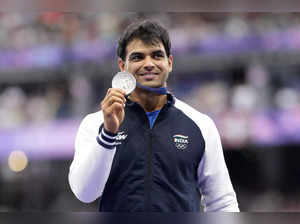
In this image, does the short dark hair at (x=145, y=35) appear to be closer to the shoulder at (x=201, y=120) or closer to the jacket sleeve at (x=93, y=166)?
the shoulder at (x=201, y=120)

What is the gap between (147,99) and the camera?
2.06 meters

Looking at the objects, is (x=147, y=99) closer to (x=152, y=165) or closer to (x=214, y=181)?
(x=152, y=165)

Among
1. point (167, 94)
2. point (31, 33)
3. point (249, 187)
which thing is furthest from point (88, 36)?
point (167, 94)

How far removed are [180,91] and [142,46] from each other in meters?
8.05

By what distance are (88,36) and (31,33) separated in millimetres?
1299

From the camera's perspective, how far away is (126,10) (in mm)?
1445

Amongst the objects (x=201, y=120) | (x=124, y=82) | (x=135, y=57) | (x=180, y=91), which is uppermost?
(x=180, y=91)

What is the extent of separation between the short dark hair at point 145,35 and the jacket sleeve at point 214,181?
0.43 meters

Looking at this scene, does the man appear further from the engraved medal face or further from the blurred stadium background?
the blurred stadium background

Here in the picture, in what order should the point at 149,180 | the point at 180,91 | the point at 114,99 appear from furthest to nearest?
the point at 180,91, the point at 149,180, the point at 114,99

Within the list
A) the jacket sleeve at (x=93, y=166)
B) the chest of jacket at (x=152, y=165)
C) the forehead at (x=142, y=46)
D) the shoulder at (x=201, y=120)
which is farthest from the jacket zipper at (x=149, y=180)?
the forehead at (x=142, y=46)

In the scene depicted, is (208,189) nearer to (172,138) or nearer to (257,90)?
(172,138)

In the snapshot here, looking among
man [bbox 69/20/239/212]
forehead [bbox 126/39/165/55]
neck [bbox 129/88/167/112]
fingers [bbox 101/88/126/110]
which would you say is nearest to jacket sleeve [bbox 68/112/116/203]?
man [bbox 69/20/239/212]

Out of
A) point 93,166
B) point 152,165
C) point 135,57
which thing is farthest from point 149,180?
point 135,57
